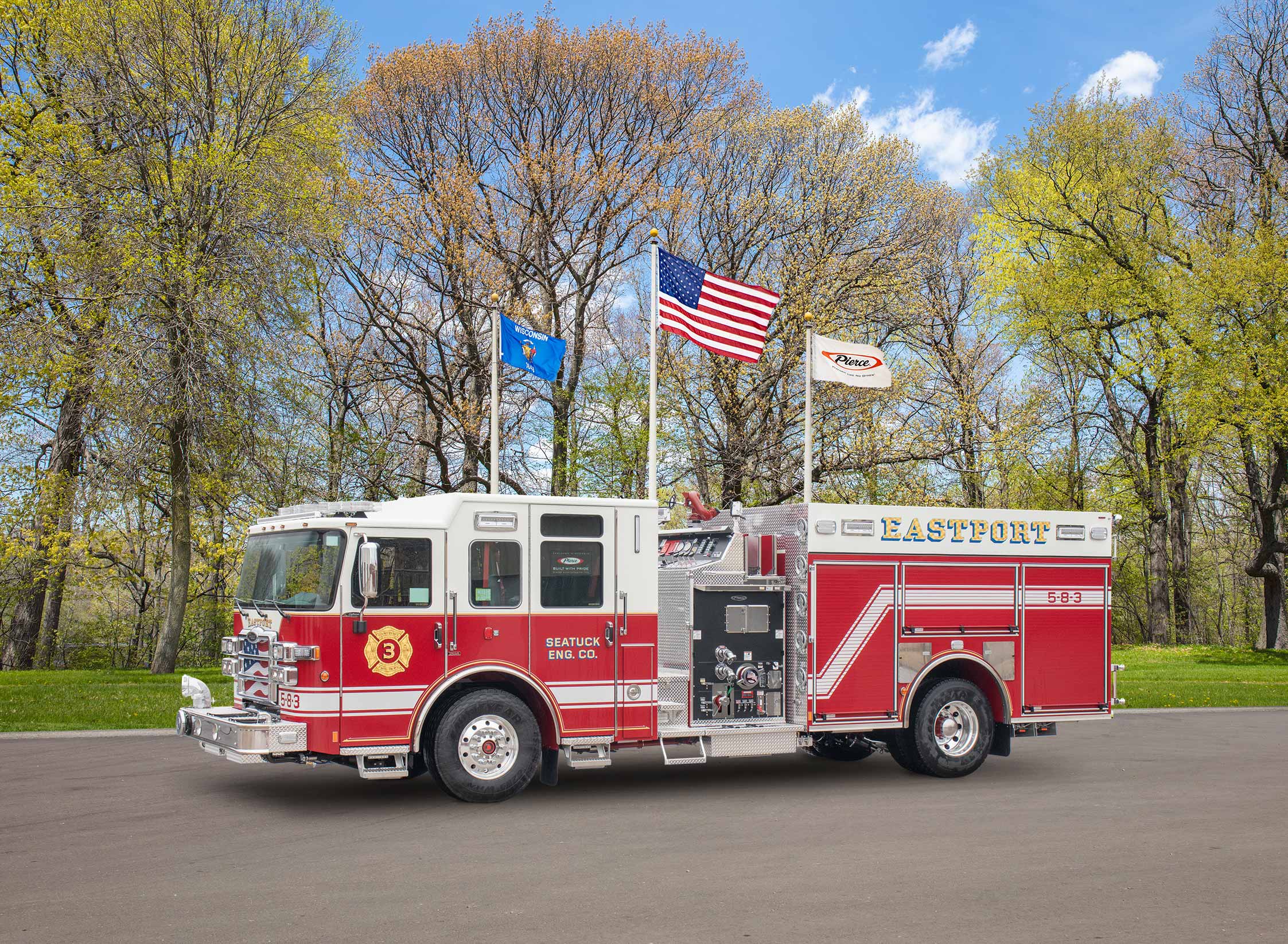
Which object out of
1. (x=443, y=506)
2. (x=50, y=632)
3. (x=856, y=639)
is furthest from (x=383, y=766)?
(x=50, y=632)

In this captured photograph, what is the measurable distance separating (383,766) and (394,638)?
3.93 ft

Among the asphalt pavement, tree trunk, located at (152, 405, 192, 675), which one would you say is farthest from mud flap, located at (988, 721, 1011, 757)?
tree trunk, located at (152, 405, 192, 675)

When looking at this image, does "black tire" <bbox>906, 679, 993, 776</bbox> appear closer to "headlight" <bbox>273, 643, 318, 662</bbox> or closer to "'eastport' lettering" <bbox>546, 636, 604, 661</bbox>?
"'eastport' lettering" <bbox>546, 636, 604, 661</bbox>

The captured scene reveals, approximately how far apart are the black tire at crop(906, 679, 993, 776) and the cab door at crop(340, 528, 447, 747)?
5.51m

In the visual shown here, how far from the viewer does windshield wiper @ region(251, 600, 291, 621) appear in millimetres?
10734

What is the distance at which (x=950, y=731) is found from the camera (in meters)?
13.4

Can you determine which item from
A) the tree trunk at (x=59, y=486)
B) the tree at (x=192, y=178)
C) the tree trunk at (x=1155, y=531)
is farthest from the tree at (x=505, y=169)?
the tree trunk at (x=1155, y=531)

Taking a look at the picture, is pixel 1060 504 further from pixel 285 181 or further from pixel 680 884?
pixel 680 884

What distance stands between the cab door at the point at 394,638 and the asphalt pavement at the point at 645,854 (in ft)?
2.92

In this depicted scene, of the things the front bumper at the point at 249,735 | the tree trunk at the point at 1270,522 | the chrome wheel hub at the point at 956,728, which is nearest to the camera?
the front bumper at the point at 249,735

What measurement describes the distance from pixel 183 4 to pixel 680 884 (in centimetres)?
2411

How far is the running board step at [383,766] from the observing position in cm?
1065

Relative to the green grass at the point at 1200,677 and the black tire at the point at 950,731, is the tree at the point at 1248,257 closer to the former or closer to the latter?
the green grass at the point at 1200,677

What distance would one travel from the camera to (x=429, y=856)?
29.2 ft
